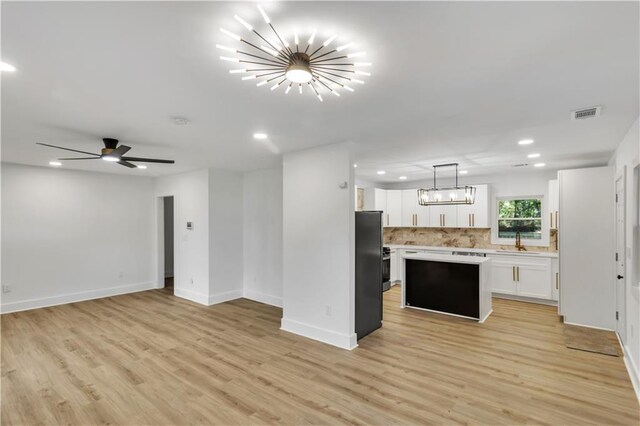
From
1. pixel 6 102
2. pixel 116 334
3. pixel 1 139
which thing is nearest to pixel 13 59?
pixel 6 102

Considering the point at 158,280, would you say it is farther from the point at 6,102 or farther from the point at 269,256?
the point at 6,102

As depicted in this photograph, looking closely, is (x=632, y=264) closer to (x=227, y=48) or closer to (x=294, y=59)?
(x=294, y=59)

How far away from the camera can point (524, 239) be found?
6781 mm

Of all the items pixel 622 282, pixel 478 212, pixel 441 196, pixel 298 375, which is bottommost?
pixel 298 375

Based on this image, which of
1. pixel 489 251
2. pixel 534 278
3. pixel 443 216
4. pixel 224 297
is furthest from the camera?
pixel 443 216

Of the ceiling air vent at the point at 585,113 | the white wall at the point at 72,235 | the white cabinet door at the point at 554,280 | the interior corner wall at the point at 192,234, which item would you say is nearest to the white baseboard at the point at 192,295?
the interior corner wall at the point at 192,234

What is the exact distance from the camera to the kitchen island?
4.97 metres

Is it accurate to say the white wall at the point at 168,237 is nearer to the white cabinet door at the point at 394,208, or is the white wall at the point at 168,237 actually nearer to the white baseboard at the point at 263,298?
the white baseboard at the point at 263,298

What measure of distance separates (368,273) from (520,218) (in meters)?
4.40

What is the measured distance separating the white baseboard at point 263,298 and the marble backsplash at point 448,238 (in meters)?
3.75

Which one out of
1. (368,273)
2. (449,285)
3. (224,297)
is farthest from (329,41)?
(224,297)

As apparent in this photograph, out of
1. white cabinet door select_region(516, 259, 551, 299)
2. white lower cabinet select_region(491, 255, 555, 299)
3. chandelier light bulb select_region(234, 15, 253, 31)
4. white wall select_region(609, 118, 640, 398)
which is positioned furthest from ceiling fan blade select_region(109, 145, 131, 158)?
white cabinet door select_region(516, 259, 551, 299)

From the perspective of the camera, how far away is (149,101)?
2.63 m

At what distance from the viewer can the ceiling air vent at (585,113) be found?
9.23ft
